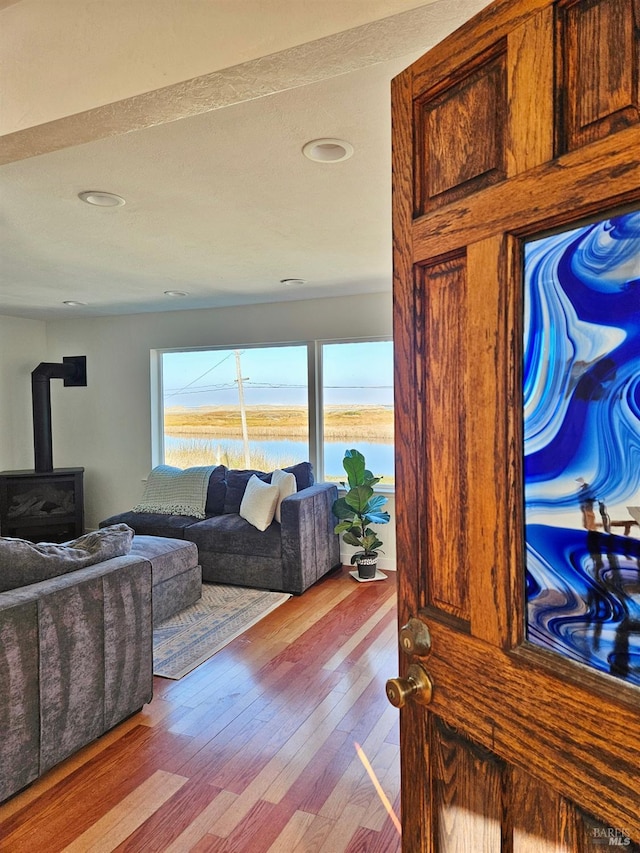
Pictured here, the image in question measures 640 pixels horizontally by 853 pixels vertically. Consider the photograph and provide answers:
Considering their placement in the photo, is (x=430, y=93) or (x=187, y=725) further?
(x=187, y=725)

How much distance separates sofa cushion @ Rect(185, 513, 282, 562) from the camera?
14.0ft

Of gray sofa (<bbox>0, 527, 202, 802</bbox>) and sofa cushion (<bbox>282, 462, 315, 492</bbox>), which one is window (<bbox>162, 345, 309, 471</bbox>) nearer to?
sofa cushion (<bbox>282, 462, 315, 492</bbox>)

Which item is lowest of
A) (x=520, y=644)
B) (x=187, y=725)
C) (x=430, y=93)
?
(x=187, y=725)

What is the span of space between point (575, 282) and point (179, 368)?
18.1 feet

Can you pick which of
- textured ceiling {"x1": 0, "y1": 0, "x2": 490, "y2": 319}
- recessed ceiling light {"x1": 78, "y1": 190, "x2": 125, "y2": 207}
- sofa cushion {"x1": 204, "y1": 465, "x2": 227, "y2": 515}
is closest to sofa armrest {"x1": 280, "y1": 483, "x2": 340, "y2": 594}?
sofa cushion {"x1": 204, "y1": 465, "x2": 227, "y2": 515}

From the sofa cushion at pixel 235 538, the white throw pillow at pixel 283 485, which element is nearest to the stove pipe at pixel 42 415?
the sofa cushion at pixel 235 538

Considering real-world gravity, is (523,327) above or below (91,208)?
below

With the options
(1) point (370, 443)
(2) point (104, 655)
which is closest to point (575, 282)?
(2) point (104, 655)

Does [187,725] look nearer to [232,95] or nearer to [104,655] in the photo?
[104,655]

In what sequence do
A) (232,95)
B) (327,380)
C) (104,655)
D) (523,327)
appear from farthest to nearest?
(327,380), (104,655), (232,95), (523,327)

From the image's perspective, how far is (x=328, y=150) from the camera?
2.13m

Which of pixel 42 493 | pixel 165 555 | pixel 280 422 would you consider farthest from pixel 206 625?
pixel 42 493

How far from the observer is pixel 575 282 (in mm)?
747

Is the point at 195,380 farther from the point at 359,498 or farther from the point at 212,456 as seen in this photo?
the point at 359,498
